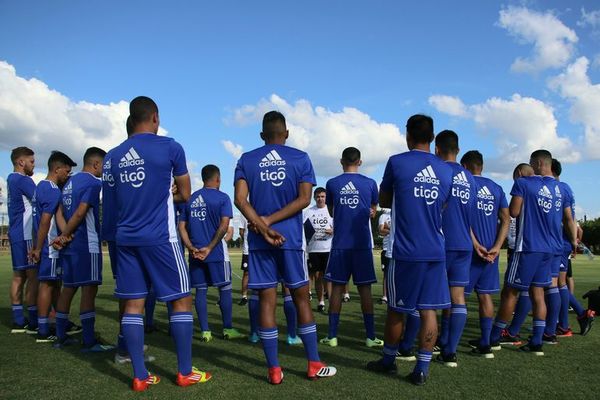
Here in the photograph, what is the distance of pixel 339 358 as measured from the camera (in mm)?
5477

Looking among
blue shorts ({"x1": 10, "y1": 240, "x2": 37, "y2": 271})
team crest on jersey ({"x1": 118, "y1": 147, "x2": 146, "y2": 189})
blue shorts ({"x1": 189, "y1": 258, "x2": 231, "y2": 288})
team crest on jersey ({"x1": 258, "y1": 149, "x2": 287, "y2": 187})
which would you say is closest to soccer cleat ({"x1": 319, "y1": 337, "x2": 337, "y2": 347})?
blue shorts ({"x1": 189, "y1": 258, "x2": 231, "y2": 288})

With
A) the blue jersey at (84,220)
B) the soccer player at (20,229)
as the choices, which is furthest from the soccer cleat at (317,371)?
the soccer player at (20,229)

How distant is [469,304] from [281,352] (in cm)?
639

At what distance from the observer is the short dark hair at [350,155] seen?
6504mm

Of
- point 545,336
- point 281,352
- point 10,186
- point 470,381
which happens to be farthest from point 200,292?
point 545,336

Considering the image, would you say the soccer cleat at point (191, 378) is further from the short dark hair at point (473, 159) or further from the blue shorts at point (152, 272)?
the short dark hair at point (473, 159)

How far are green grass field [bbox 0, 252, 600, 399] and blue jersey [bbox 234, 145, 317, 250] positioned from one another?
1.35 meters

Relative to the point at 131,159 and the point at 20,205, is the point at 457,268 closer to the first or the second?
the point at 131,159

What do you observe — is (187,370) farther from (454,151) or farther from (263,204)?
(454,151)

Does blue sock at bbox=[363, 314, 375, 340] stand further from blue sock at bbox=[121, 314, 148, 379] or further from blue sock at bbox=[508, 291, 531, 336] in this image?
blue sock at bbox=[121, 314, 148, 379]

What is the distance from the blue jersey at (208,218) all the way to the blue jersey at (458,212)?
9.95 feet

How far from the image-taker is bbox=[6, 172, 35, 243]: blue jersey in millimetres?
7246

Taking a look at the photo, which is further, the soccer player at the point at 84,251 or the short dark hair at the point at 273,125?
the soccer player at the point at 84,251

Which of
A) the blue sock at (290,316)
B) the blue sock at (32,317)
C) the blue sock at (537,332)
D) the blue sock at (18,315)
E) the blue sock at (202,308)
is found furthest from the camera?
the blue sock at (18,315)
